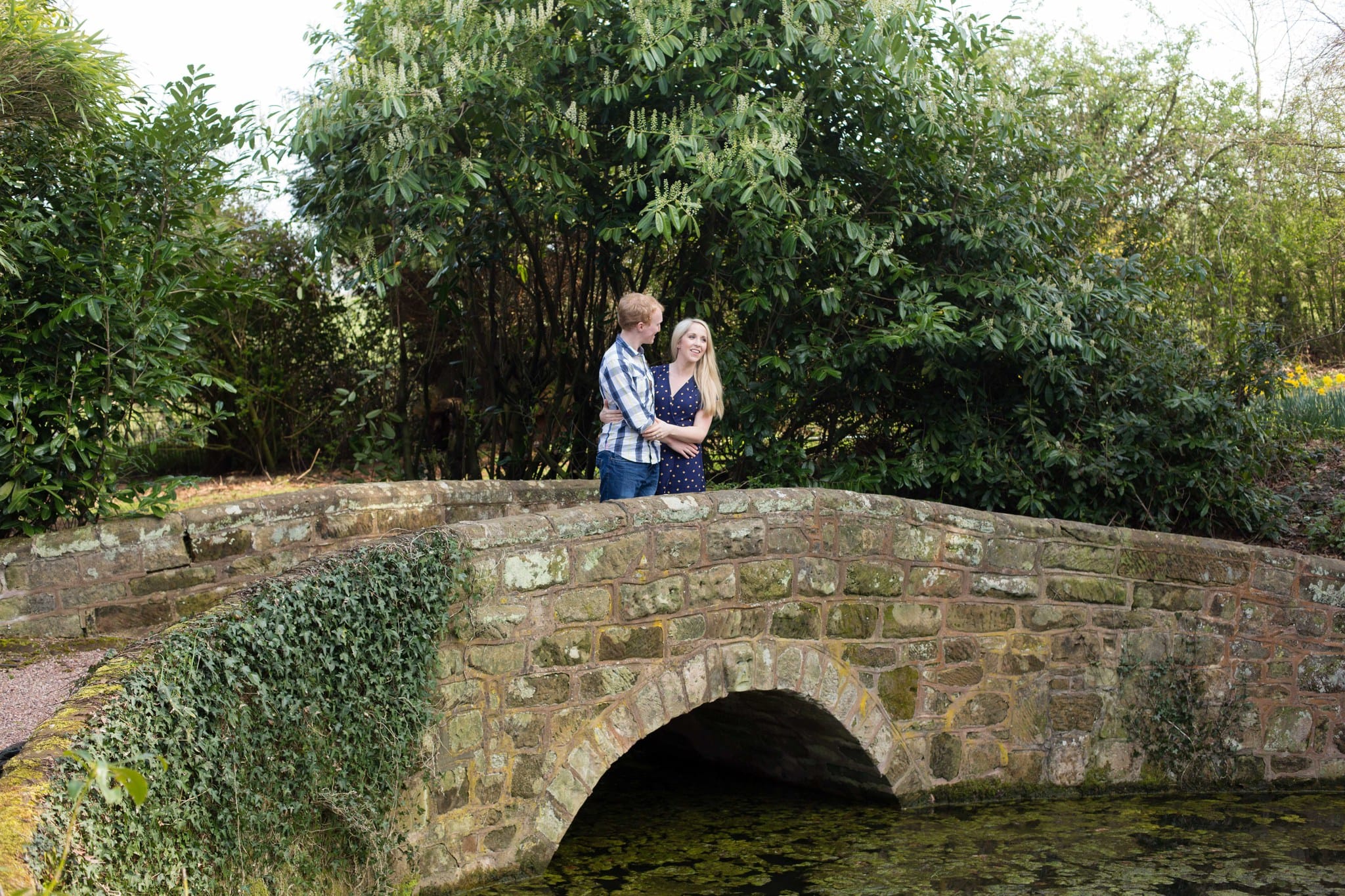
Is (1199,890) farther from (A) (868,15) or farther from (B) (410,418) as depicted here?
(B) (410,418)

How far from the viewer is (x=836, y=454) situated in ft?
25.3

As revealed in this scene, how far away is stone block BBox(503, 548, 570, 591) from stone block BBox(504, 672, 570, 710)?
0.38 meters

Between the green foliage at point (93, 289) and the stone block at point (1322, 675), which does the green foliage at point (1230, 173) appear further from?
the green foliage at point (93, 289)

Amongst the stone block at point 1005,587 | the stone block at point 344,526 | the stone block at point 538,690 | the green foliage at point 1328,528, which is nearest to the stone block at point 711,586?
the stone block at point 538,690

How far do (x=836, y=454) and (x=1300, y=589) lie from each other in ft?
9.45

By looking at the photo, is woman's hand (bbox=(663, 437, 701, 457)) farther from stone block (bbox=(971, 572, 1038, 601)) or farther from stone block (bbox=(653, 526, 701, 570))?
stone block (bbox=(971, 572, 1038, 601))

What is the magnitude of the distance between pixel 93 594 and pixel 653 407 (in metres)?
2.84

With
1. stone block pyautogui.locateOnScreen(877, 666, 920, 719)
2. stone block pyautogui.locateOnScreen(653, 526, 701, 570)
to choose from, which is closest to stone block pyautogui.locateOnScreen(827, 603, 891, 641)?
stone block pyautogui.locateOnScreen(877, 666, 920, 719)

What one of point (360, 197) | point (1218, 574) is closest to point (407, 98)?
point (360, 197)

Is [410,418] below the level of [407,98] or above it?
below

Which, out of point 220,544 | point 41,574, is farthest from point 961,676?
point 41,574

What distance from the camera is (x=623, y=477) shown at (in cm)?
542

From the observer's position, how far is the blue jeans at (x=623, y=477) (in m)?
5.41

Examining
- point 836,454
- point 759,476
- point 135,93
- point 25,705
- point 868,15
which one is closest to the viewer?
point 25,705
